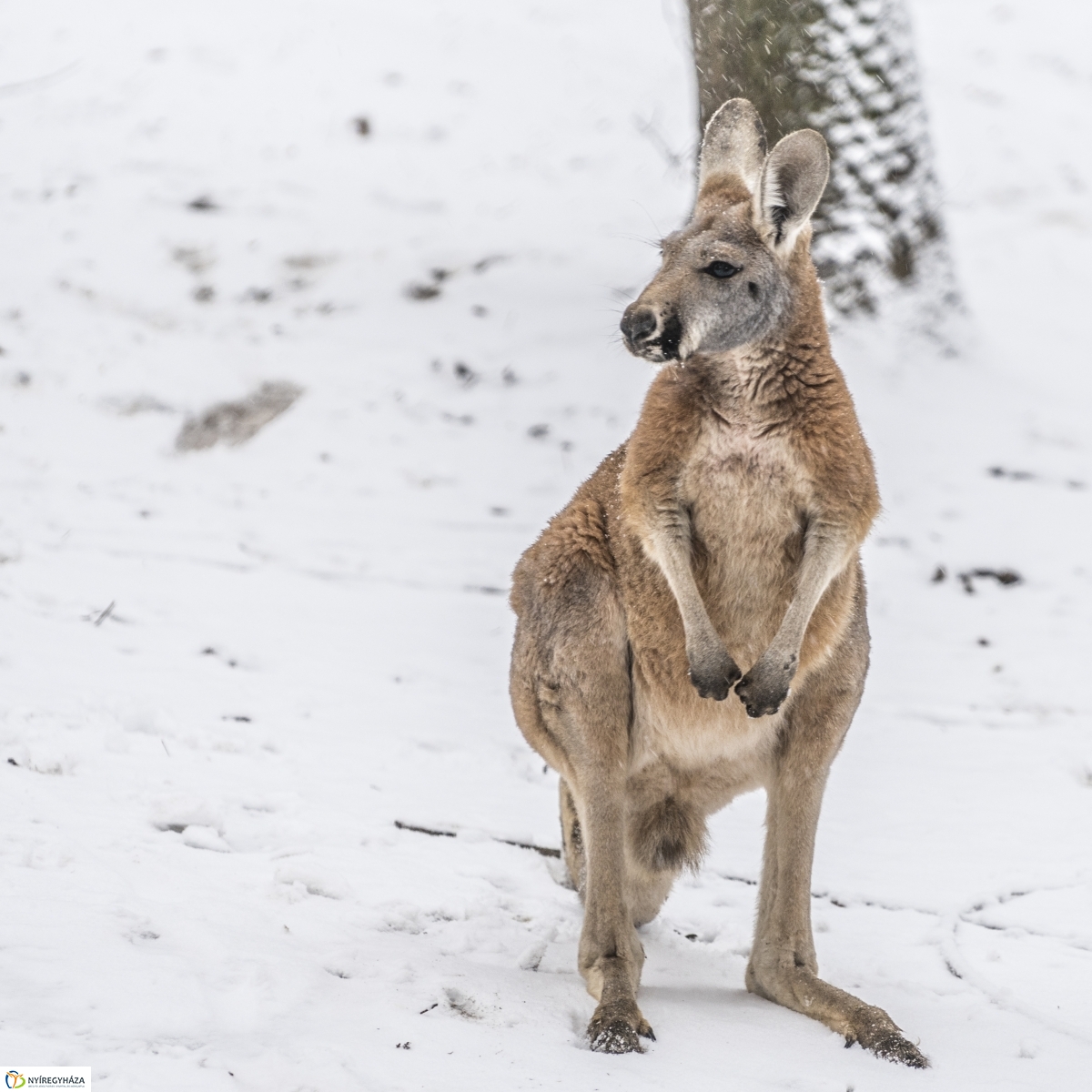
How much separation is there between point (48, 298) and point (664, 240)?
5.99 meters

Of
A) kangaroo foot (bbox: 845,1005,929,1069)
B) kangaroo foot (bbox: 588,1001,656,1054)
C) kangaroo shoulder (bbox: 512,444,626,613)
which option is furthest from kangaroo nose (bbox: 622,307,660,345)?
kangaroo foot (bbox: 845,1005,929,1069)

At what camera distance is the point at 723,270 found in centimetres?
311

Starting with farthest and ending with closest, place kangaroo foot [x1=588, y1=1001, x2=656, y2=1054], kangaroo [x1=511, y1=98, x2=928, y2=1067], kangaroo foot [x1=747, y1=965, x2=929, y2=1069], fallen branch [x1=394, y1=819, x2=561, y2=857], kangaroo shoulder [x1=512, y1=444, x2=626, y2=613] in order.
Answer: fallen branch [x1=394, y1=819, x2=561, y2=857] → kangaroo shoulder [x1=512, y1=444, x2=626, y2=613] → kangaroo [x1=511, y1=98, x2=928, y2=1067] → kangaroo foot [x1=747, y1=965, x2=929, y2=1069] → kangaroo foot [x1=588, y1=1001, x2=656, y2=1054]

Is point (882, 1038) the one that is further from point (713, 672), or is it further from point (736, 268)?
point (736, 268)

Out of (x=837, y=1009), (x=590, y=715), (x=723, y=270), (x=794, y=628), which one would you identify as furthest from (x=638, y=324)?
(x=837, y=1009)

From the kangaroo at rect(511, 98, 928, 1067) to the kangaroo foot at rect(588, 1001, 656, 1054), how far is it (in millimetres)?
98

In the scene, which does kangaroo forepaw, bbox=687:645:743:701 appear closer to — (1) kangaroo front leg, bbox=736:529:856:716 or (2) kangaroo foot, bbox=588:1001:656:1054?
(1) kangaroo front leg, bbox=736:529:856:716

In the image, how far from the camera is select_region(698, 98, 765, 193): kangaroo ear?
3.37 metres

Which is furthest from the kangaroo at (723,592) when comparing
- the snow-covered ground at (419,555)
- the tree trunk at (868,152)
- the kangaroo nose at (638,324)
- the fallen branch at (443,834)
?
the tree trunk at (868,152)

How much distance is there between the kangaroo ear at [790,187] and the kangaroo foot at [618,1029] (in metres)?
1.80

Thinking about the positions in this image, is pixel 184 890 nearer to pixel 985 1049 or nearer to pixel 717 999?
pixel 717 999

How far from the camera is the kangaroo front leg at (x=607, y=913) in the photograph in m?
2.97

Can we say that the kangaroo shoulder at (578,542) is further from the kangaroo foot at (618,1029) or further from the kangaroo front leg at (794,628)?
the kangaroo foot at (618,1029)

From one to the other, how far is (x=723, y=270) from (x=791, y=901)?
154cm
